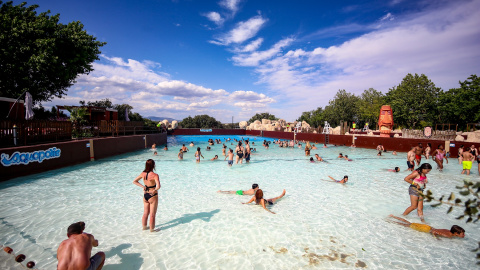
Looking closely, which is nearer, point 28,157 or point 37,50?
point 28,157

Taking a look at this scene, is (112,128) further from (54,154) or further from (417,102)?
(417,102)

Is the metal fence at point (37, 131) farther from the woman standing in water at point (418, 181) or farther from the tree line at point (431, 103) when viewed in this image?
the tree line at point (431, 103)

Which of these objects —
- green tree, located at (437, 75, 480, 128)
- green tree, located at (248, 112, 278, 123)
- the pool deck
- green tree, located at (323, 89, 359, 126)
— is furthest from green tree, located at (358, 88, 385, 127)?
green tree, located at (248, 112, 278, 123)

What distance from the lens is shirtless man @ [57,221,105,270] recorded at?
3.66 meters

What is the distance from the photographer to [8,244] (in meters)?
5.54

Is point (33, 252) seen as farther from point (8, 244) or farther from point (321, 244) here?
point (321, 244)

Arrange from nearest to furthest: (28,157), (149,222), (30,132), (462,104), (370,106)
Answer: (149,222) < (28,157) < (30,132) < (462,104) < (370,106)

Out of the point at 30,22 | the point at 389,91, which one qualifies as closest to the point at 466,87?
the point at 389,91

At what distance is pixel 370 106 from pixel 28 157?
6726cm

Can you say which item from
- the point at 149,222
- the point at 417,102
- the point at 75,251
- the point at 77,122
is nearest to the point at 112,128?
the point at 77,122

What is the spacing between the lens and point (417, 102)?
136 feet

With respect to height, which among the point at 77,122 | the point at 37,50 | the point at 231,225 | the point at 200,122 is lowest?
the point at 231,225

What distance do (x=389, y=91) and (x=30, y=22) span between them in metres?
62.1

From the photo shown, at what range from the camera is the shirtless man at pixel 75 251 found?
12.0 ft
